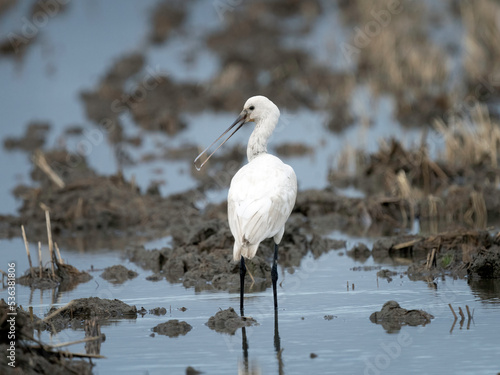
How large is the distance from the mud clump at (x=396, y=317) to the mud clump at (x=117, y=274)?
338 centimetres


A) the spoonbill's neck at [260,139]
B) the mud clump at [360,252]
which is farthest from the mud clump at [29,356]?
the mud clump at [360,252]

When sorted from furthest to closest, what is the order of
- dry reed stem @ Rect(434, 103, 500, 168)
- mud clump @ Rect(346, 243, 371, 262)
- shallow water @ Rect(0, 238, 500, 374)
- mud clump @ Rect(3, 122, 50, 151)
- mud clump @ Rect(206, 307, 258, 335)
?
mud clump @ Rect(3, 122, 50, 151)
dry reed stem @ Rect(434, 103, 500, 168)
mud clump @ Rect(346, 243, 371, 262)
mud clump @ Rect(206, 307, 258, 335)
shallow water @ Rect(0, 238, 500, 374)

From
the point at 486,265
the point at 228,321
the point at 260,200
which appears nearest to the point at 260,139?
the point at 260,200

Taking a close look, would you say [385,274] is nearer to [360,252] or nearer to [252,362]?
[360,252]

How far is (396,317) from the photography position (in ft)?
27.7

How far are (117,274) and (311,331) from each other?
3.32 meters

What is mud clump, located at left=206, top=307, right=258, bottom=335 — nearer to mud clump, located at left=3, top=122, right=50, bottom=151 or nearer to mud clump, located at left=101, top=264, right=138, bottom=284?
mud clump, located at left=101, top=264, right=138, bottom=284

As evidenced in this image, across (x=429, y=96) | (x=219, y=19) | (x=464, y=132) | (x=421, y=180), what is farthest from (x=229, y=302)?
(x=219, y=19)

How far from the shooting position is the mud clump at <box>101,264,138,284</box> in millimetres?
11016

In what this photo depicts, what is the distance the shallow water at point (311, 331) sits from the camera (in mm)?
7375

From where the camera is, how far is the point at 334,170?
1747 centimetres

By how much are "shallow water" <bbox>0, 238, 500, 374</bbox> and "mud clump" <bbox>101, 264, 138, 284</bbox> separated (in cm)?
11

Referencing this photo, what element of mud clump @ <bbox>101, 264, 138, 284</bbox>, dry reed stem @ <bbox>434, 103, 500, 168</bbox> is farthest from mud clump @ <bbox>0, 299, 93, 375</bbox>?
dry reed stem @ <bbox>434, 103, 500, 168</bbox>

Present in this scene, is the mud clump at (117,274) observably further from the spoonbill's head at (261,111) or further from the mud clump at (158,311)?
the mud clump at (158,311)
